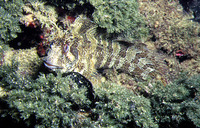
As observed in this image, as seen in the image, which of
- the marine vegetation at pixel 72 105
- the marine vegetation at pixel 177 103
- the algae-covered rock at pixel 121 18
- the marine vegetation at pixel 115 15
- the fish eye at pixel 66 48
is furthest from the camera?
the algae-covered rock at pixel 121 18

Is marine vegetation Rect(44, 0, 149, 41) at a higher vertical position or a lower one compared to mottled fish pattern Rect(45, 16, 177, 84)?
higher

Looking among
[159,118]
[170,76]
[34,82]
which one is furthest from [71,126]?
[170,76]

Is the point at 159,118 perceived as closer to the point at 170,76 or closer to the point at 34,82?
the point at 170,76

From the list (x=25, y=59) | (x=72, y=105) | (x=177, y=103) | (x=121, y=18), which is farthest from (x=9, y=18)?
(x=177, y=103)

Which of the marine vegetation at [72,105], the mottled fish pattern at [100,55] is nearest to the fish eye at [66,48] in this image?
the mottled fish pattern at [100,55]

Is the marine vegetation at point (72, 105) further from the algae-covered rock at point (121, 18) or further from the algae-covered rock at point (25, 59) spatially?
the algae-covered rock at point (121, 18)

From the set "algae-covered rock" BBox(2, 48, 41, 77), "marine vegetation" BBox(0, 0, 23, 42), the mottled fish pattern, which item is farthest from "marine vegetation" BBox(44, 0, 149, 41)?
"algae-covered rock" BBox(2, 48, 41, 77)

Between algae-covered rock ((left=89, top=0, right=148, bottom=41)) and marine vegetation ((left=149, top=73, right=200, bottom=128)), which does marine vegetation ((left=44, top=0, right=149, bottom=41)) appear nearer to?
algae-covered rock ((left=89, top=0, right=148, bottom=41))
